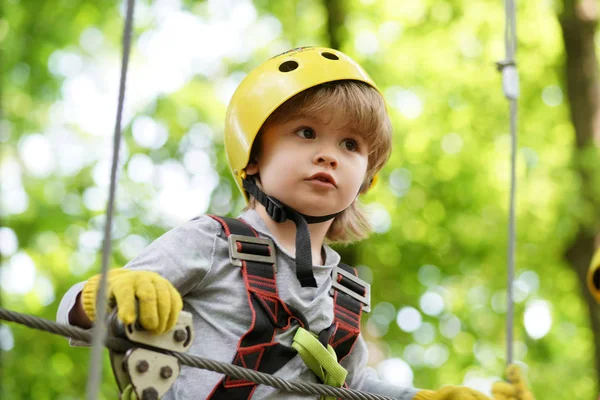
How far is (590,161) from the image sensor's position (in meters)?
7.32

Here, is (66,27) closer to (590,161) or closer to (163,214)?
(163,214)

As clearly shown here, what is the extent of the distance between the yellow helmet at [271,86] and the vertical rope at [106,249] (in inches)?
37.3

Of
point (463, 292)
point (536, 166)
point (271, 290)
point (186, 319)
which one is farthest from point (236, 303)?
point (463, 292)

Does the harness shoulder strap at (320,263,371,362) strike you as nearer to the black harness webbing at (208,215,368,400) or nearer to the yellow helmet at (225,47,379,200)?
the black harness webbing at (208,215,368,400)

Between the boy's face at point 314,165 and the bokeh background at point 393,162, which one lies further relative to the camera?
the bokeh background at point 393,162

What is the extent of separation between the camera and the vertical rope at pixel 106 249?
58.9 inches

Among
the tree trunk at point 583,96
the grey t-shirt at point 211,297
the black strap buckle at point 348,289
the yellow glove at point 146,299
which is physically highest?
the tree trunk at point 583,96

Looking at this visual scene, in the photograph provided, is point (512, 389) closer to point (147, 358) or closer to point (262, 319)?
point (262, 319)

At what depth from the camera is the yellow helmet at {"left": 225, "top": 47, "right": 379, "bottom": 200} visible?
268 cm

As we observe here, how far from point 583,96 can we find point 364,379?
553 cm

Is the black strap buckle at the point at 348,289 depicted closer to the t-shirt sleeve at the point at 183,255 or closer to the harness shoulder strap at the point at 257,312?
the harness shoulder strap at the point at 257,312

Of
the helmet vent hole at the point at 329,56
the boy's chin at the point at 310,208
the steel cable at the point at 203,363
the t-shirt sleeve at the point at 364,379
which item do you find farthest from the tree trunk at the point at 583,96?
the steel cable at the point at 203,363

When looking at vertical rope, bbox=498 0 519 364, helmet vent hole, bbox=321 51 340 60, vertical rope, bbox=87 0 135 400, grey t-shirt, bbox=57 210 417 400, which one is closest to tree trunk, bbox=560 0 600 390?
vertical rope, bbox=498 0 519 364

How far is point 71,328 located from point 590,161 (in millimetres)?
6236
